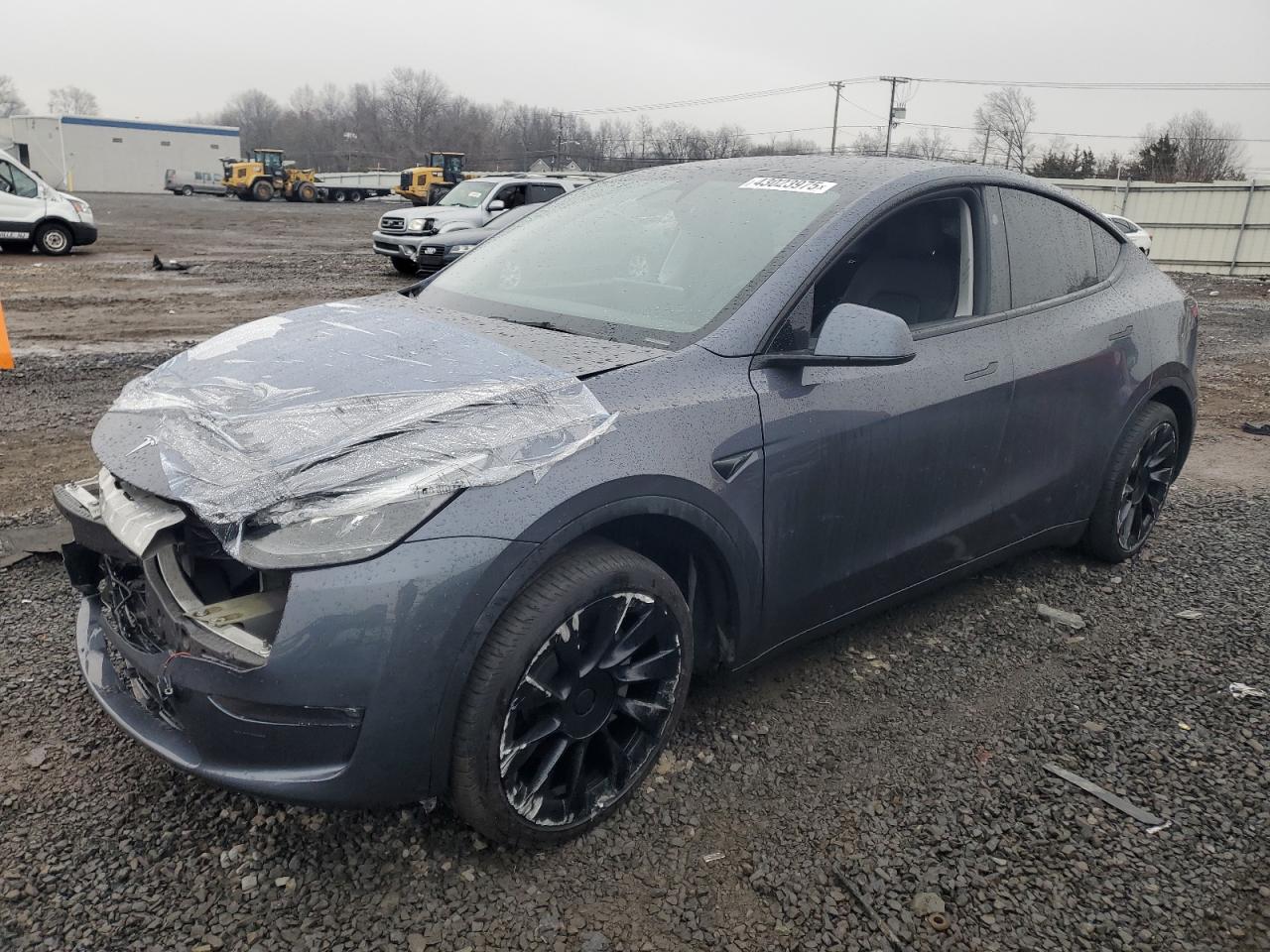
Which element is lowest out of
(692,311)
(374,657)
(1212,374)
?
(1212,374)

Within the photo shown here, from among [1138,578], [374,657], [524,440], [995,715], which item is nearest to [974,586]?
[1138,578]

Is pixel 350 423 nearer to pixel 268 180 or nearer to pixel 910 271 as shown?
pixel 910 271

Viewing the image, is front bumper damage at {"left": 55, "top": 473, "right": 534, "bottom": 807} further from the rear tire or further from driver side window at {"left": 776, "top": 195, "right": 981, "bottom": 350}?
the rear tire

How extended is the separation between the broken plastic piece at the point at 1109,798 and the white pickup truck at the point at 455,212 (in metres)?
13.9

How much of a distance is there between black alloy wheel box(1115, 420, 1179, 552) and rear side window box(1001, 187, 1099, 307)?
83 cm

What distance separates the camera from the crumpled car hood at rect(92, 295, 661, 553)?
2041 mm

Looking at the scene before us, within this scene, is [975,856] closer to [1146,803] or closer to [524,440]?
[1146,803]

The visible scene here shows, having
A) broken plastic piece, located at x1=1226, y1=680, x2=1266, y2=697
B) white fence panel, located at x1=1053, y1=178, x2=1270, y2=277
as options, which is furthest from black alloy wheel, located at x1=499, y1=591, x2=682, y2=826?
white fence panel, located at x1=1053, y1=178, x2=1270, y2=277

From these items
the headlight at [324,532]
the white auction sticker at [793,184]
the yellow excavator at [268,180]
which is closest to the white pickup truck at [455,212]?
the white auction sticker at [793,184]

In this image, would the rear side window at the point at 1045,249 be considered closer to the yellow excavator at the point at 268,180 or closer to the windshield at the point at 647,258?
the windshield at the point at 647,258

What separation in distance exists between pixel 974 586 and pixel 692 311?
6.67 feet

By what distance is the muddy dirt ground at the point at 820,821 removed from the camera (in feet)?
7.07

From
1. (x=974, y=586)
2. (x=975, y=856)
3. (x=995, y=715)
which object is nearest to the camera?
(x=975, y=856)

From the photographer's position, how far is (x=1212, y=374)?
9594mm
